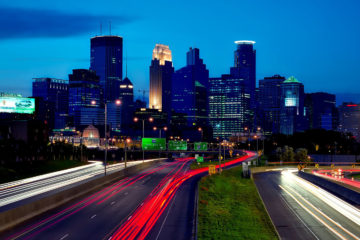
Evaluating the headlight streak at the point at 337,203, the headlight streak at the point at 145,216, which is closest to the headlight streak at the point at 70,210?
the headlight streak at the point at 145,216

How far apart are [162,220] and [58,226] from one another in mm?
8322

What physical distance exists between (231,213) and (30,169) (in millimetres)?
44642

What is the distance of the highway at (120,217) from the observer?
31.3 metres

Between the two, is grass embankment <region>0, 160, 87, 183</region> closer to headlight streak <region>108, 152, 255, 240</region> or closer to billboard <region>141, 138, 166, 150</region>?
billboard <region>141, 138, 166, 150</region>

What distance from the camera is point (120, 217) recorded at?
Result: 124ft

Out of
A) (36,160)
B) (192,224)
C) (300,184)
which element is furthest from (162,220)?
(36,160)

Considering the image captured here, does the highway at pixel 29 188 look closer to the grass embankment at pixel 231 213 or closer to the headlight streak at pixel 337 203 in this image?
the grass embankment at pixel 231 213

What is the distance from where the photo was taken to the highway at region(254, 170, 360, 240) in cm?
3391

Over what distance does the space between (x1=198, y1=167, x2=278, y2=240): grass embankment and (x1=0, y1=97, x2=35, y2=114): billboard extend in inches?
2298

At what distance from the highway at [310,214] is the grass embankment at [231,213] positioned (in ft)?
4.55

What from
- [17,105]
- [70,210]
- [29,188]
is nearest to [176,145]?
[17,105]

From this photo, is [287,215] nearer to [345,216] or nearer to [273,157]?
[345,216]

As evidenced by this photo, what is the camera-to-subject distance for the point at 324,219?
3938 centimetres

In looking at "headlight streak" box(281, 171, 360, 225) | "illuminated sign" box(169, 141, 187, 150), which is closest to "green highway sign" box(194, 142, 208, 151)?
"illuminated sign" box(169, 141, 187, 150)
